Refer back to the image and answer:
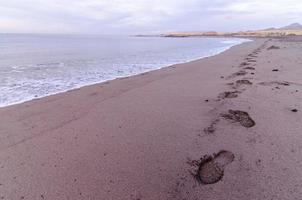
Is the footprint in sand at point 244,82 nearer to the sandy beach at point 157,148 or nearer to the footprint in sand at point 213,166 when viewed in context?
the sandy beach at point 157,148

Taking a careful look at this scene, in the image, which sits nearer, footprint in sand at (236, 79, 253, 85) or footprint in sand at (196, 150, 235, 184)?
footprint in sand at (196, 150, 235, 184)

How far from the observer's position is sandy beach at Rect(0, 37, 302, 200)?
8.80 feet

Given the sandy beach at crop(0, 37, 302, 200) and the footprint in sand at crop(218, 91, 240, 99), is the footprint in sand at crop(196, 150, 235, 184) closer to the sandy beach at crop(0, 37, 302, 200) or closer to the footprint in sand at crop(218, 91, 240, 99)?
the sandy beach at crop(0, 37, 302, 200)

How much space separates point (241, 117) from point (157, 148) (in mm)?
1963

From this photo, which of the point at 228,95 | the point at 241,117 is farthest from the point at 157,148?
the point at 228,95

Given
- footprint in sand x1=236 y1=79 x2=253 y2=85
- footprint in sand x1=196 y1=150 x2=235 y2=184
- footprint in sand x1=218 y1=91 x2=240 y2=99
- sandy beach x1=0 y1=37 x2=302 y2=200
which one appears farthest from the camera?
footprint in sand x1=236 y1=79 x2=253 y2=85

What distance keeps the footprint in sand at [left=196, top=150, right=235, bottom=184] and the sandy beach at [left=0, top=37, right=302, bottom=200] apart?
0.01 metres

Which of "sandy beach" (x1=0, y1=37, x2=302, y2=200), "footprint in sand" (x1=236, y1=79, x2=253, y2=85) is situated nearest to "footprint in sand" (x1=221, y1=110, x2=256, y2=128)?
"sandy beach" (x1=0, y1=37, x2=302, y2=200)

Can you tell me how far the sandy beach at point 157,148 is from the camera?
106 inches

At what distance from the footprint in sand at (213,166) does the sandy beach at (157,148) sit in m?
0.01

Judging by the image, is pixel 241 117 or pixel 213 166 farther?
pixel 241 117

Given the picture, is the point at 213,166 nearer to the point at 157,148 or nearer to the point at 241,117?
the point at 157,148

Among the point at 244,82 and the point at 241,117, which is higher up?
the point at 241,117

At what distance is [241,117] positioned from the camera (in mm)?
4660
